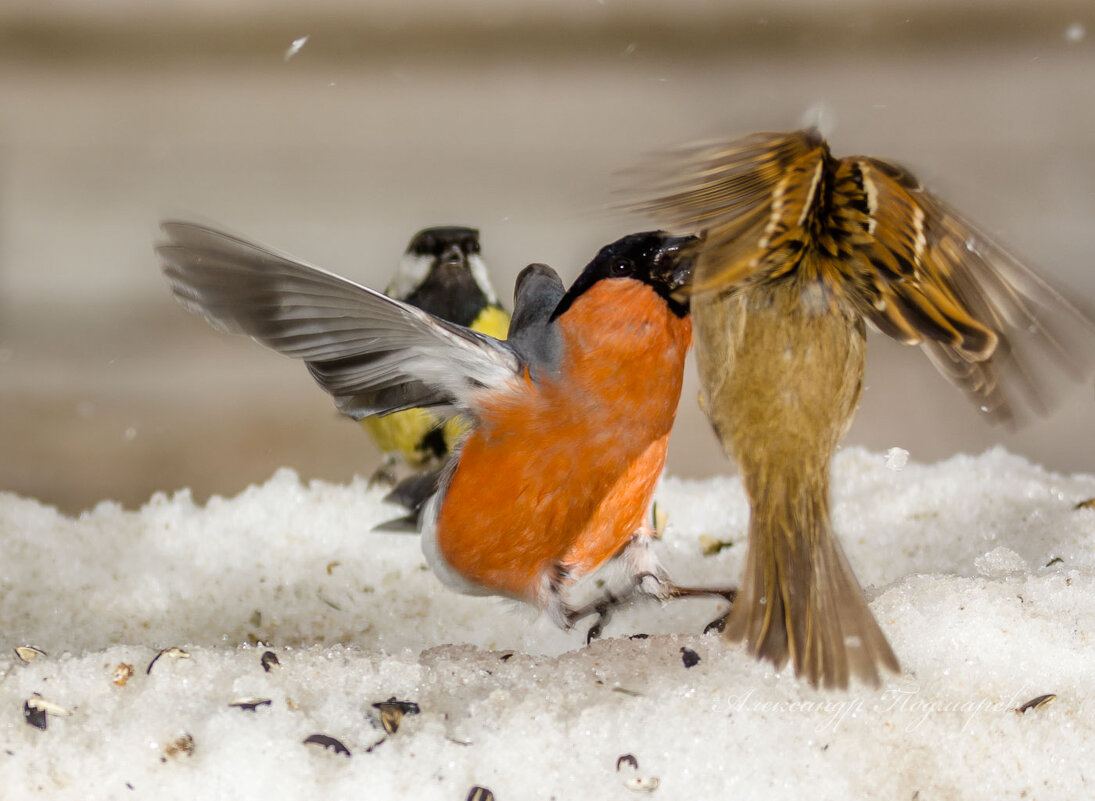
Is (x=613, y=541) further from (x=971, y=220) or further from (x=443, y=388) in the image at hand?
(x=971, y=220)

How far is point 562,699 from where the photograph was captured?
0.93m

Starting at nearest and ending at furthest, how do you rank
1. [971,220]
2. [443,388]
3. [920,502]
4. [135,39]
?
[971,220], [443,388], [920,502], [135,39]

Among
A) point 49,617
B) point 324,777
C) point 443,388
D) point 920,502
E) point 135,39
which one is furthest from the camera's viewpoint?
point 135,39

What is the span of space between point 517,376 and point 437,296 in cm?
66

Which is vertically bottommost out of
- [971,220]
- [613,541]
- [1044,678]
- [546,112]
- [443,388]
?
[1044,678]

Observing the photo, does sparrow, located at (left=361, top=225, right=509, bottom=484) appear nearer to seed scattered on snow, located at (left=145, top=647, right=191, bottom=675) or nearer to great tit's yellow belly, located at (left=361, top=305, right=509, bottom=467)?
great tit's yellow belly, located at (left=361, top=305, right=509, bottom=467)

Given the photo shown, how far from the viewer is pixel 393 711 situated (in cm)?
91

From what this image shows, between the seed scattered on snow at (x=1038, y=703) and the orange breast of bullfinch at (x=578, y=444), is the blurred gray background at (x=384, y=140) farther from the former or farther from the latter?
the seed scattered on snow at (x=1038, y=703)

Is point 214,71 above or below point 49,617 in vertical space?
above

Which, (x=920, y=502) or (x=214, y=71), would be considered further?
(x=214, y=71)

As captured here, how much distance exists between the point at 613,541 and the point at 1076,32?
89.4 inches

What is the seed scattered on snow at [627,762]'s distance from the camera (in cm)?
86

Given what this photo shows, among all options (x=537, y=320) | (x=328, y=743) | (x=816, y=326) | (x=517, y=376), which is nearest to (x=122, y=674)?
(x=328, y=743)

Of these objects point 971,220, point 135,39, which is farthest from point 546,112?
point 971,220
